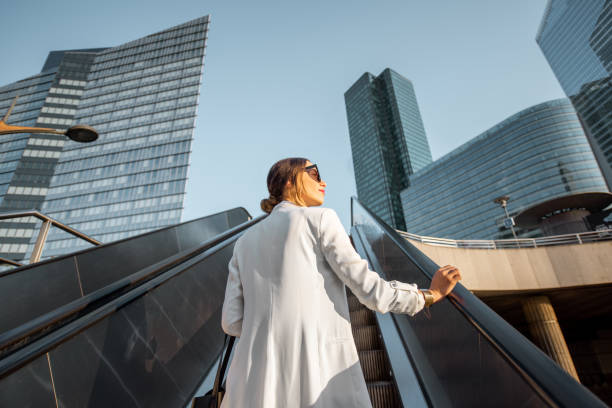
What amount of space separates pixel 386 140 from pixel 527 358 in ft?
393

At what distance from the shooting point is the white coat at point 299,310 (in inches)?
35.2

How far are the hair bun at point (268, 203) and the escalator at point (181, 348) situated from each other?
0.92 metres

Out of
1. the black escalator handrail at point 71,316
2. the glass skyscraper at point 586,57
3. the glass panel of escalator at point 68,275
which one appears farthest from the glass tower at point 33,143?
the glass skyscraper at point 586,57

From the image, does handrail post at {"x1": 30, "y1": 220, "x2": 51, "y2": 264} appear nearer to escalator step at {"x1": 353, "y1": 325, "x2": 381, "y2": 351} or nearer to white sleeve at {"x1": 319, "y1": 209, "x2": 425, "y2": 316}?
escalator step at {"x1": 353, "y1": 325, "x2": 381, "y2": 351}

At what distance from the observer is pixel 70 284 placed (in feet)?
9.70

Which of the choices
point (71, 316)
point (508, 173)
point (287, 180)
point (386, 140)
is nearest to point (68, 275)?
point (71, 316)

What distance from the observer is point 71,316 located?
4.89ft

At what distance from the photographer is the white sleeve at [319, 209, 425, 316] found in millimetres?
1005

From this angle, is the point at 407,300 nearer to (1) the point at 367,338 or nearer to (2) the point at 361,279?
(2) the point at 361,279

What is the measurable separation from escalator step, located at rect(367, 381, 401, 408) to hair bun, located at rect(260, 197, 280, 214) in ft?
5.74

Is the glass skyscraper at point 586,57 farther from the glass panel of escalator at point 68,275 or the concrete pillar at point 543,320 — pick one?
the glass panel of escalator at point 68,275

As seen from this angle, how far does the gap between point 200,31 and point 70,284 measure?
83.9 m

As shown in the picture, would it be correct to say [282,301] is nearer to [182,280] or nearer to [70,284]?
[182,280]

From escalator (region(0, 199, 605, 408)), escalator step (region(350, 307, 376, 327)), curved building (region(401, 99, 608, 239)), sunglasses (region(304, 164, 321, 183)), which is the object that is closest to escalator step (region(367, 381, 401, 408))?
escalator (region(0, 199, 605, 408))
